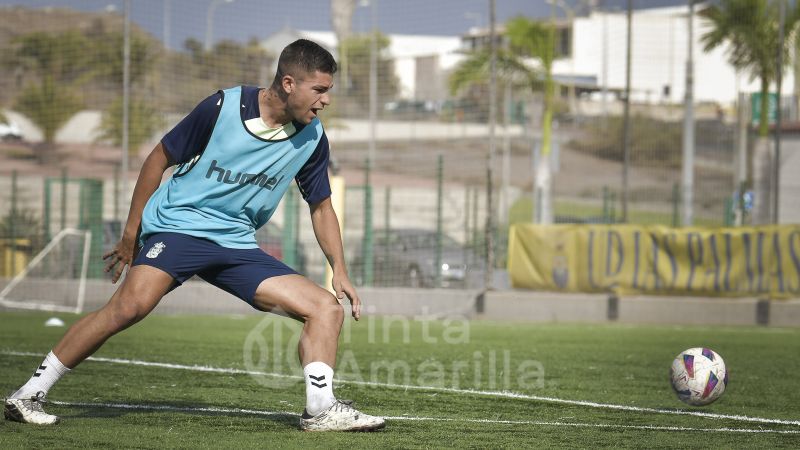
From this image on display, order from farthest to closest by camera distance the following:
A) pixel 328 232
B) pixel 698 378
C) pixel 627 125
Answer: pixel 627 125 < pixel 698 378 < pixel 328 232

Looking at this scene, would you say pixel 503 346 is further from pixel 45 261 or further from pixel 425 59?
pixel 425 59

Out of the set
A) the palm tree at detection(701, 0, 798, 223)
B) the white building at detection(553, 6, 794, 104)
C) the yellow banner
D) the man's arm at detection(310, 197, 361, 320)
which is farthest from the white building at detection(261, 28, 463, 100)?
the man's arm at detection(310, 197, 361, 320)

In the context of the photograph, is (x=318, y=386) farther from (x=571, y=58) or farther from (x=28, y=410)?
(x=571, y=58)

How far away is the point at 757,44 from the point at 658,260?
5.73 m

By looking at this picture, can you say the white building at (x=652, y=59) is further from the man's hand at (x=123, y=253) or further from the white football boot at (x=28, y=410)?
the white football boot at (x=28, y=410)

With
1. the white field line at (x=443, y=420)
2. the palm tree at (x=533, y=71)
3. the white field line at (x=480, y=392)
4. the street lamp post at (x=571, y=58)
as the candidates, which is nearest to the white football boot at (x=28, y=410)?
the white field line at (x=443, y=420)

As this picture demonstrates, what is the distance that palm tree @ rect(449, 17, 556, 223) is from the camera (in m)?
21.1

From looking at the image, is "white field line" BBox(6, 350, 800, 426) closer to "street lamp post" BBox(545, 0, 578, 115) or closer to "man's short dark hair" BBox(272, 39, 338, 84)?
"man's short dark hair" BBox(272, 39, 338, 84)

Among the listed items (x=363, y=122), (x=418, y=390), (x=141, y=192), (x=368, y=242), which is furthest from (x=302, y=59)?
(x=363, y=122)

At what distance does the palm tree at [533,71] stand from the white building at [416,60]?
38 cm

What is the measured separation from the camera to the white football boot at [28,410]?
19.4 ft

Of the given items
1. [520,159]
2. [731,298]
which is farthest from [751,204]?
[520,159]

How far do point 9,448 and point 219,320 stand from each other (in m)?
10.9

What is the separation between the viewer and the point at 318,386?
5.82 metres
